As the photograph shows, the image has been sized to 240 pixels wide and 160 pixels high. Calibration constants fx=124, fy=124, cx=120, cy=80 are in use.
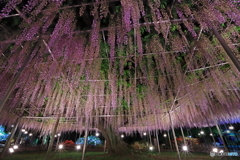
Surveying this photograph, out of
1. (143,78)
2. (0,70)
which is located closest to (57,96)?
(0,70)

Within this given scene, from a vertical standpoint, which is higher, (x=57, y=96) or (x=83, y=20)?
(x=83, y=20)

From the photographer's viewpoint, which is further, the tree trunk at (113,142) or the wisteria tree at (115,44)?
the tree trunk at (113,142)

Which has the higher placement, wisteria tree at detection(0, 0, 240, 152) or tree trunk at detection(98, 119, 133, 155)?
wisteria tree at detection(0, 0, 240, 152)

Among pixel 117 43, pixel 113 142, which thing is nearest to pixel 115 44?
pixel 117 43

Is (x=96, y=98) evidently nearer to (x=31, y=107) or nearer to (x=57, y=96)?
(x=57, y=96)

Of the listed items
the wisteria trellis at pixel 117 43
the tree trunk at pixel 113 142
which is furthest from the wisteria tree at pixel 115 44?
the tree trunk at pixel 113 142

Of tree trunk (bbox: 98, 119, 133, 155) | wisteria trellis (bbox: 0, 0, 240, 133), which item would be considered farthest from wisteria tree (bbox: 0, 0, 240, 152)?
tree trunk (bbox: 98, 119, 133, 155)

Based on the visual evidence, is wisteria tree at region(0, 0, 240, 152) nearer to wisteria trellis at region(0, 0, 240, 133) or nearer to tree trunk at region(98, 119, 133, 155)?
wisteria trellis at region(0, 0, 240, 133)

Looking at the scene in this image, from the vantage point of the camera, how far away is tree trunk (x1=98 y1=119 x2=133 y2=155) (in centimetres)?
771

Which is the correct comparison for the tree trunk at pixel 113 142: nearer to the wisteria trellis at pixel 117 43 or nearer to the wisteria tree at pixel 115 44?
the wisteria tree at pixel 115 44

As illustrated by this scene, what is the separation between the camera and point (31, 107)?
6660mm

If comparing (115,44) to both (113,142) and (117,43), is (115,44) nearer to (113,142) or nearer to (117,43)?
(117,43)

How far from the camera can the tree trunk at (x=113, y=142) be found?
7.71 metres

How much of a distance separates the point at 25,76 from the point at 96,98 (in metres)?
2.74
